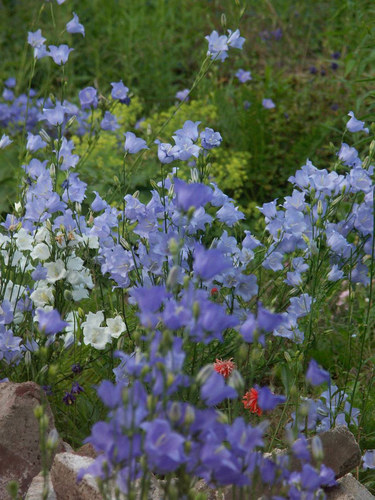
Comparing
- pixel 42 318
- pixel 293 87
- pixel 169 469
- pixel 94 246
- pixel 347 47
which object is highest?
pixel 347 47

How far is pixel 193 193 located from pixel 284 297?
1.01 meters

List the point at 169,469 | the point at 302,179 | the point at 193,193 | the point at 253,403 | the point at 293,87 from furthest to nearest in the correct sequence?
1. the point at 293,87
2. the point at 302,179
3. the point at 253,403
4. the point at 193,193
5. the point at 169,469

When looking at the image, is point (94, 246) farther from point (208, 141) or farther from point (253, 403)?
point (253, 403)

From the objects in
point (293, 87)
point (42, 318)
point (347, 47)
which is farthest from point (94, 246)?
point (347, 47)

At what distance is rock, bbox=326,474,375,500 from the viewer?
6.04 feet

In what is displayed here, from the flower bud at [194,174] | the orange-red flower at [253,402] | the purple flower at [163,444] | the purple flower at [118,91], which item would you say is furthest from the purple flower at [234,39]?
the purple flower at [163,444]

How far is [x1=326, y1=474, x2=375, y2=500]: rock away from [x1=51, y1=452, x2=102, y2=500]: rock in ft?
2.00

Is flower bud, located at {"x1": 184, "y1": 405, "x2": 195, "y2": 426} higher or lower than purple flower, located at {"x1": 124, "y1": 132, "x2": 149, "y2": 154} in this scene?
lower

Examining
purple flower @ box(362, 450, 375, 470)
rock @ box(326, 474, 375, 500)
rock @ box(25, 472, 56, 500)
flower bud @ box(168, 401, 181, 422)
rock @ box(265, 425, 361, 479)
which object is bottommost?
flower bud @ box(168, 401, 181, 422)

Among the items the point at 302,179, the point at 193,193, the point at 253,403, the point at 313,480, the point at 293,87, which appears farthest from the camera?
the point at 293,87

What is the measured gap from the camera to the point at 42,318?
157 centimetres

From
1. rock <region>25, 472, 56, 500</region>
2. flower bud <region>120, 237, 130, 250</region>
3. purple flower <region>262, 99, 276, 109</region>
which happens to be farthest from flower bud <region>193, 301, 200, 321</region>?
purple flower <region>262, 99, 276, 109</region>

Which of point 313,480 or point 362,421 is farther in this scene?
point 362,421

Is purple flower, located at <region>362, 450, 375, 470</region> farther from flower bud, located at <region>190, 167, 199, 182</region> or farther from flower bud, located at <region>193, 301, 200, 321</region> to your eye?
flower bud, located at <region>193, 301, 200, 321</region>
